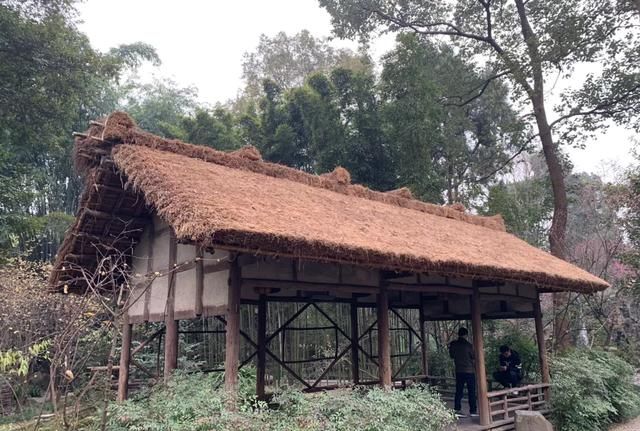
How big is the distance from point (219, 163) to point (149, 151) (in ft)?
4.21

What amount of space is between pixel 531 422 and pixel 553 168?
8.51 m

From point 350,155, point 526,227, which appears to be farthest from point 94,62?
point 526,227

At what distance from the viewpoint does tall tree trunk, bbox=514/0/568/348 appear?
12742 millimetres

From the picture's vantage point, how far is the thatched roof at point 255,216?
467 centimetres

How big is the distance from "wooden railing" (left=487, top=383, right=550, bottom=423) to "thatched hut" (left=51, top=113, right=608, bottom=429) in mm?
41

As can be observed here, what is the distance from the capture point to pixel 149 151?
20.3 ft

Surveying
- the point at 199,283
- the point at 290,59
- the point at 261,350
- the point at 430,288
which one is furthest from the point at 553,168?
the point at 290,59

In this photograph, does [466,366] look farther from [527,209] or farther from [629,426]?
[527,209]

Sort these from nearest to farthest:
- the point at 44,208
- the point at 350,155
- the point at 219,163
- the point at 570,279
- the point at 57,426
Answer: the point at 57,426, the point at 219,163, the point at 570,279, the point at 350,155, the point at 44,208

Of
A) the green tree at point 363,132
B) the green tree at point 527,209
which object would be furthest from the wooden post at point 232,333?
the green tree at point 527,209

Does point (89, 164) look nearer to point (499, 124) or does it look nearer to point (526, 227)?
point (526, 227)

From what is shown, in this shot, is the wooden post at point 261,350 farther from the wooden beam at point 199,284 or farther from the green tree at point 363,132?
the green tree at point 363,132

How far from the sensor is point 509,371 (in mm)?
9141

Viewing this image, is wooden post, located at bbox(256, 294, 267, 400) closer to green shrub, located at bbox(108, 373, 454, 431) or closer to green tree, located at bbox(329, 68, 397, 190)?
green shrub, located at bbox(108, 373, 454, 431)
